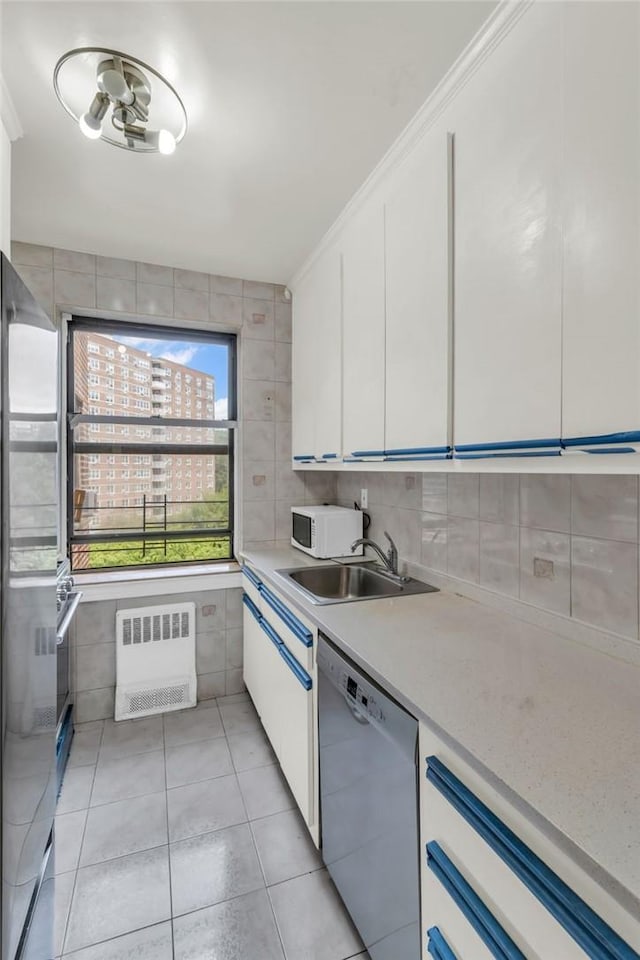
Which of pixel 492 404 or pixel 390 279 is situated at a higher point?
pixel 390 279

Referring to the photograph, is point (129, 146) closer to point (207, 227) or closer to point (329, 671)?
point (207, 227)

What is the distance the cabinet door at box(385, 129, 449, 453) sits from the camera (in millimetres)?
1338

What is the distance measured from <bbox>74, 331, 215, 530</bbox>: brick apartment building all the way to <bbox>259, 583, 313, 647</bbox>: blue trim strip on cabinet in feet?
3.30

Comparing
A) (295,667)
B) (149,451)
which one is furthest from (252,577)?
(149,451)

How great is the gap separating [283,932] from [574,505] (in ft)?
5.02

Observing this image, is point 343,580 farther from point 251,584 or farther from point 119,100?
point 119,100

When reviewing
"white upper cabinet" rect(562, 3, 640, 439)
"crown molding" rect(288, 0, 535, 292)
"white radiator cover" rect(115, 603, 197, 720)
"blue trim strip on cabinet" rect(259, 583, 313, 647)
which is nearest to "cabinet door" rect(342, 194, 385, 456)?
"crown molding" rect(288, 0, 535, 292)

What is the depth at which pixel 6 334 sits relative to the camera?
31.3 inches

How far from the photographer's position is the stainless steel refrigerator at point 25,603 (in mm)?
792

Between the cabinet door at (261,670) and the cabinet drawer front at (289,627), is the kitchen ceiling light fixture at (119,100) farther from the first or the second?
the cabinet door at (261,670)

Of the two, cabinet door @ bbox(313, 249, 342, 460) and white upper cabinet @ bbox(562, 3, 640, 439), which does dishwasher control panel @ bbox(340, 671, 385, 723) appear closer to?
white upper cabinet @ bbox(562, 3, 640, 439)

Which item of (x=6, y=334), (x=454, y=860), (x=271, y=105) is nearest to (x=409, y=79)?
(x=271, y=105)

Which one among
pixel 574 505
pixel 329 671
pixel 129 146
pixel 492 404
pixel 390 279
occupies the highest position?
pixel 129 146

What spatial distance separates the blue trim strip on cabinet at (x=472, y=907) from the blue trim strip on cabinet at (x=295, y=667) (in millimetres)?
694
